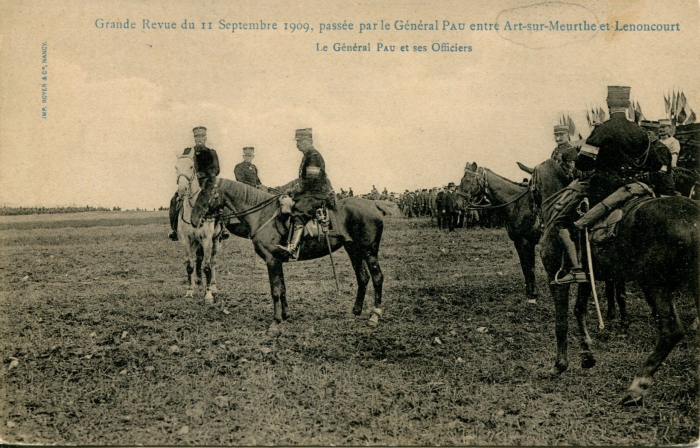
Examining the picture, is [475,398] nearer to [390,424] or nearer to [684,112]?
[390,424]

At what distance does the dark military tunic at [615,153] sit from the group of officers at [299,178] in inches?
115

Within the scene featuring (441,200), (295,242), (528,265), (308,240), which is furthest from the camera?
(441,200)

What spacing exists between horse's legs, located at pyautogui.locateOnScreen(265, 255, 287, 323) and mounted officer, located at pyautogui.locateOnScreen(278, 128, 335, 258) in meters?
0.21

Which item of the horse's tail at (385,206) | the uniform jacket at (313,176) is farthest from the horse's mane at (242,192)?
the horse's tail at (385,206)

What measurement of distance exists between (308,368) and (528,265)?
12.6 ft

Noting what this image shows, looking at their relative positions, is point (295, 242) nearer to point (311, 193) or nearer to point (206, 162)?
point (311, 193)

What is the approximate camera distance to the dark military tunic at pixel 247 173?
7.00 meters

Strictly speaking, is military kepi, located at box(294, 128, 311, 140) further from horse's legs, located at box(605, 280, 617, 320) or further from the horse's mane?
horse's legs, located at box(605, 280, 617, 320)

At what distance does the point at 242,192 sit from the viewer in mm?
6742

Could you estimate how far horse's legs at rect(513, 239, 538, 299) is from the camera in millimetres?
7359

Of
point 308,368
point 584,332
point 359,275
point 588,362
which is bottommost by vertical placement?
point 308,368

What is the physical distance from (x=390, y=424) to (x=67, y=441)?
9.10 feet

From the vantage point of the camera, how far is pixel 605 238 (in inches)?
179

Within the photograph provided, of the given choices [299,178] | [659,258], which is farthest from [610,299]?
[299,178]
